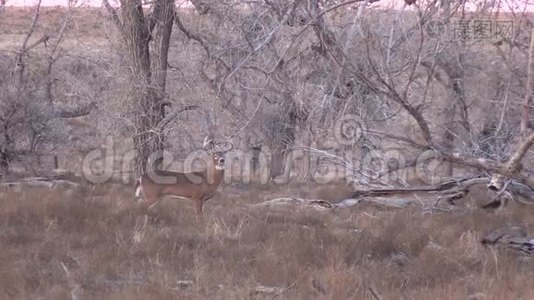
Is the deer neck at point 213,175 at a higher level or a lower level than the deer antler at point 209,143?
lower

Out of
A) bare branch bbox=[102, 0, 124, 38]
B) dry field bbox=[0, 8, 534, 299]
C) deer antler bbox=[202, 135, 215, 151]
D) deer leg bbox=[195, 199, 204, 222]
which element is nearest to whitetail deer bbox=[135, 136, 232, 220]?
deer leg bbox=[195, 199, 204, 222]

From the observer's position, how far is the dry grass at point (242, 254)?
5785 mm

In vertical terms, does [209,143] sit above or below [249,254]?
above

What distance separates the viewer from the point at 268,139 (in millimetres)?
18922

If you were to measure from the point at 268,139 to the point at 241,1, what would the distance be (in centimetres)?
1203

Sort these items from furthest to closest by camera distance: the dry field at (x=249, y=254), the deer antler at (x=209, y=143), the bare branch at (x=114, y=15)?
1. the bare branch at (x=114, y=15)
2. the deer antler at (x=209, y=143)
3. the dry field at (x=249, y=254)

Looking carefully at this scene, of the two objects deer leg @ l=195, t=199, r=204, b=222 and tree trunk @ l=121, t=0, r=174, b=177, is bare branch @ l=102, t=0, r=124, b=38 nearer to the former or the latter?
tree trunk @ l=121, t=0, r=174, b=177

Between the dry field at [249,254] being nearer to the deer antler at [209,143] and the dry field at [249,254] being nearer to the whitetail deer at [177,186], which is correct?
the whitetail deer at [177,186]

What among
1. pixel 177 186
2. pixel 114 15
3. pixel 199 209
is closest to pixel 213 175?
pixel 177 186

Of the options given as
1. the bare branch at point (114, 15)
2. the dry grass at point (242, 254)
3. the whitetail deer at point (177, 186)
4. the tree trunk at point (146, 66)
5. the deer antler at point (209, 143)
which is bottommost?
the dry grass at point (242, 254)

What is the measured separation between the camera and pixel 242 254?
7.14 meters

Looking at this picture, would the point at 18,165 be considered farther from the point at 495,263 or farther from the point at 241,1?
the point at 495,263

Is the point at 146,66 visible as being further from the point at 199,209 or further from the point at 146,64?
the point at 199,209

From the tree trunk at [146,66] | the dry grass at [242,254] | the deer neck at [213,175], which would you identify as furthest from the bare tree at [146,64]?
the dry grass at [242,254]
